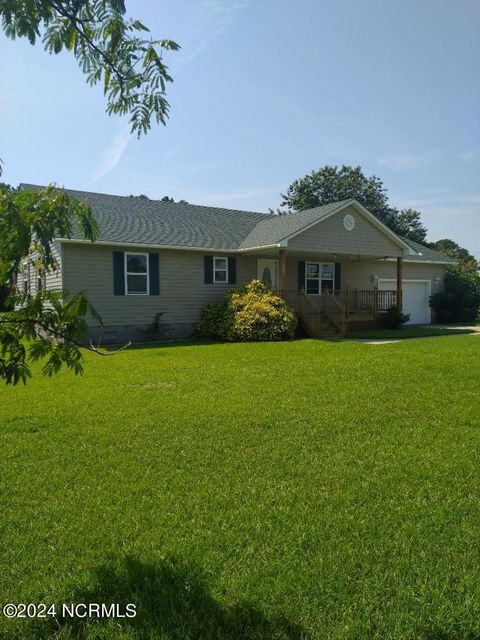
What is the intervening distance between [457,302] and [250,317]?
510 inches

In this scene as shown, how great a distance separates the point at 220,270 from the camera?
1741 centimetres

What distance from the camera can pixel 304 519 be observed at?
3307 mm

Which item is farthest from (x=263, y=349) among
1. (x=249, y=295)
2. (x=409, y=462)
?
(x=409, y=462)

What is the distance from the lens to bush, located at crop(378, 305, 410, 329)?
1862 centimetres

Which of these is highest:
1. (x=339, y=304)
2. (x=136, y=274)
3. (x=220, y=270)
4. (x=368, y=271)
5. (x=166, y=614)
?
(x=368, y=271)

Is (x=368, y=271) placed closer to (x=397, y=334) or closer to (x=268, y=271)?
(x=397, y=334)

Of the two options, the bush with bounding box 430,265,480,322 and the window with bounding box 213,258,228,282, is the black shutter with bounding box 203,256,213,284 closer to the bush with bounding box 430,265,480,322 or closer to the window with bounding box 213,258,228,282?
the window with bounding box 213,258,228,282

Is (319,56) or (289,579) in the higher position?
(319,56)

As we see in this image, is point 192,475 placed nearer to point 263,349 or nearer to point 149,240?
point 263,349

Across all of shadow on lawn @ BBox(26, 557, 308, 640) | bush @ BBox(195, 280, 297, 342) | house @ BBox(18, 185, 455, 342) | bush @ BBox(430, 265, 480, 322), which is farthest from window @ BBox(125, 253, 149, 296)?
bush @ BBox(430, 265, 480, 322)

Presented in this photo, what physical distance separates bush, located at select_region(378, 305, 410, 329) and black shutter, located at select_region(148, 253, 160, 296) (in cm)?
929

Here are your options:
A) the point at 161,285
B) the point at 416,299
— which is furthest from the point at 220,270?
the point at 416,299

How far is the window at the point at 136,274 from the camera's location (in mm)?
15469

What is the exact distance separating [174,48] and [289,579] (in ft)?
9.41
